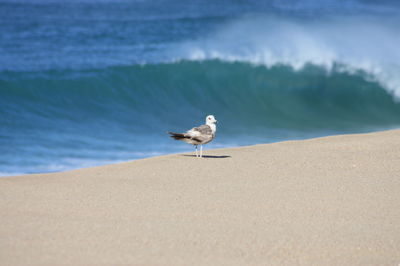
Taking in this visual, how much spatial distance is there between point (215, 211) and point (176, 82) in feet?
37.8

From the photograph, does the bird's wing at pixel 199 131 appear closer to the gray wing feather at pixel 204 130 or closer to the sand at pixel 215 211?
the gray wing feather at pixel 204 130

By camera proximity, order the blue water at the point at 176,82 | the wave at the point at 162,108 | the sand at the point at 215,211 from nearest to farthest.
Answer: the sand at the point at 215,211, the wave at the point at 162,108, the blue water at the point at 176,82

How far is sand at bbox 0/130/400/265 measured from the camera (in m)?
4.69

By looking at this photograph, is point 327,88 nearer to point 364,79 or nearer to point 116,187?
point 364,79

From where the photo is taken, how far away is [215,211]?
570 centimetres

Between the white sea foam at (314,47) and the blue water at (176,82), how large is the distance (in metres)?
0.04

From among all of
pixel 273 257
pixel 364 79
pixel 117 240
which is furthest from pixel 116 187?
pixel 364 79

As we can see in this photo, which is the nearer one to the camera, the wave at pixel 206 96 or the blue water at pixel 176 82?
the blue water at pixel 176 82

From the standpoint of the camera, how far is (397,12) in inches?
1151

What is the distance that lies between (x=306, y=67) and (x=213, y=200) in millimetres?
12531

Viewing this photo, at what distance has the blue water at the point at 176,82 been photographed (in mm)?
12055

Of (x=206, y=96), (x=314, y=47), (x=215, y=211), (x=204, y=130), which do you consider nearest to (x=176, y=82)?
(x=206, y=96)

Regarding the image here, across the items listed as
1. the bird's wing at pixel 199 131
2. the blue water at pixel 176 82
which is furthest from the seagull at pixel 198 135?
the blue water at pixel 176 82

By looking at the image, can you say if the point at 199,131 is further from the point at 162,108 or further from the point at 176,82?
the point at 176,82
